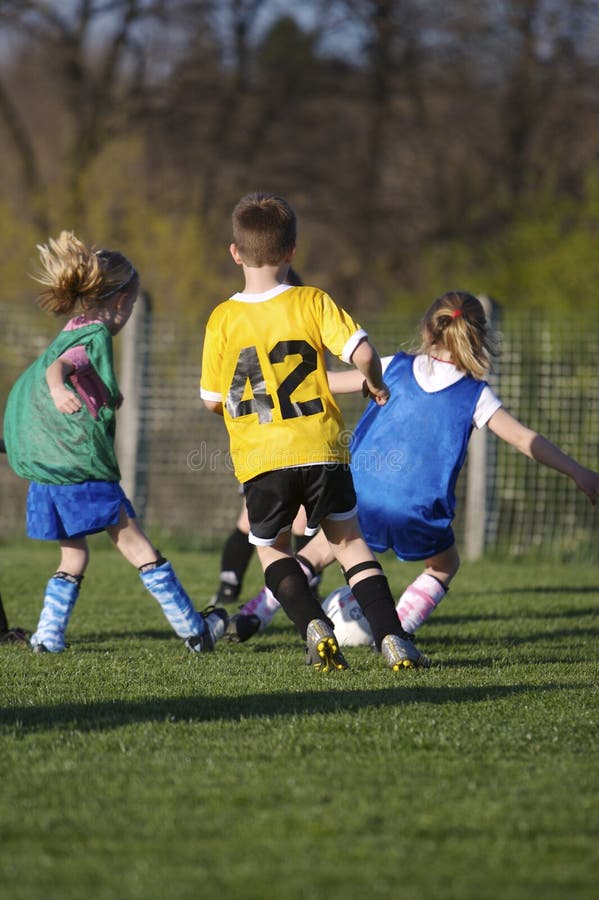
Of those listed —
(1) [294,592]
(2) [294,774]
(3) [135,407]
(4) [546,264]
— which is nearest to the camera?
(2) [294,774]

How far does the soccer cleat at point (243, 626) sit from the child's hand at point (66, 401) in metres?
1.12

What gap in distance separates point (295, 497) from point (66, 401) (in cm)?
94

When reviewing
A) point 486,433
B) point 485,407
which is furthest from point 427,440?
point 486,433

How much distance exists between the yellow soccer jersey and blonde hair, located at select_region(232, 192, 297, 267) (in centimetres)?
12

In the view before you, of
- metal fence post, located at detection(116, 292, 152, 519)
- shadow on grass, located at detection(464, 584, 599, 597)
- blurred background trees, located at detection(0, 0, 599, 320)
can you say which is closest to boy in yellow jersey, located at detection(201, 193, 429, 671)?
shadow on grass, located at detection(464, 584, 599, 597)

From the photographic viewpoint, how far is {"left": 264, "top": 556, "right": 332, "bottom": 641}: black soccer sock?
4.13 m

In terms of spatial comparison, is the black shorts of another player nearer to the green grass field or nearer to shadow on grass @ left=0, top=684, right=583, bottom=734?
the green grass field

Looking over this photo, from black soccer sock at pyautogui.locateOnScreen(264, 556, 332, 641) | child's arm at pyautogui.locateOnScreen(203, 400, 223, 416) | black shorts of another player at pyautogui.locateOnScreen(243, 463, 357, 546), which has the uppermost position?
child's arm at pyautogui.locateOnScreen(203, 400, 223, 416)

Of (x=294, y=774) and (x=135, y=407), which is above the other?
(x=135, y=407)

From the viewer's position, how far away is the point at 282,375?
4.12 metres

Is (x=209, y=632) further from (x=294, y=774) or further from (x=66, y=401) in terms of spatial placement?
(x=294, y=774)

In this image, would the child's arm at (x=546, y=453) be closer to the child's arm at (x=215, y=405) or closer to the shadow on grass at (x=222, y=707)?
the shadow on grass at (x=222, y=707)

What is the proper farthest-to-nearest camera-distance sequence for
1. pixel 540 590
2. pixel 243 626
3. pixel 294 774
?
1. pixel 540 590
2. pixel 243 626
3. pixel 294 774

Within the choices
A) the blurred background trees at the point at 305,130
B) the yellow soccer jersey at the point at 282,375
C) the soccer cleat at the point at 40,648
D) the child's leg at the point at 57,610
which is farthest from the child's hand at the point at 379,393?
the blurred background trees at the point at 305,130
